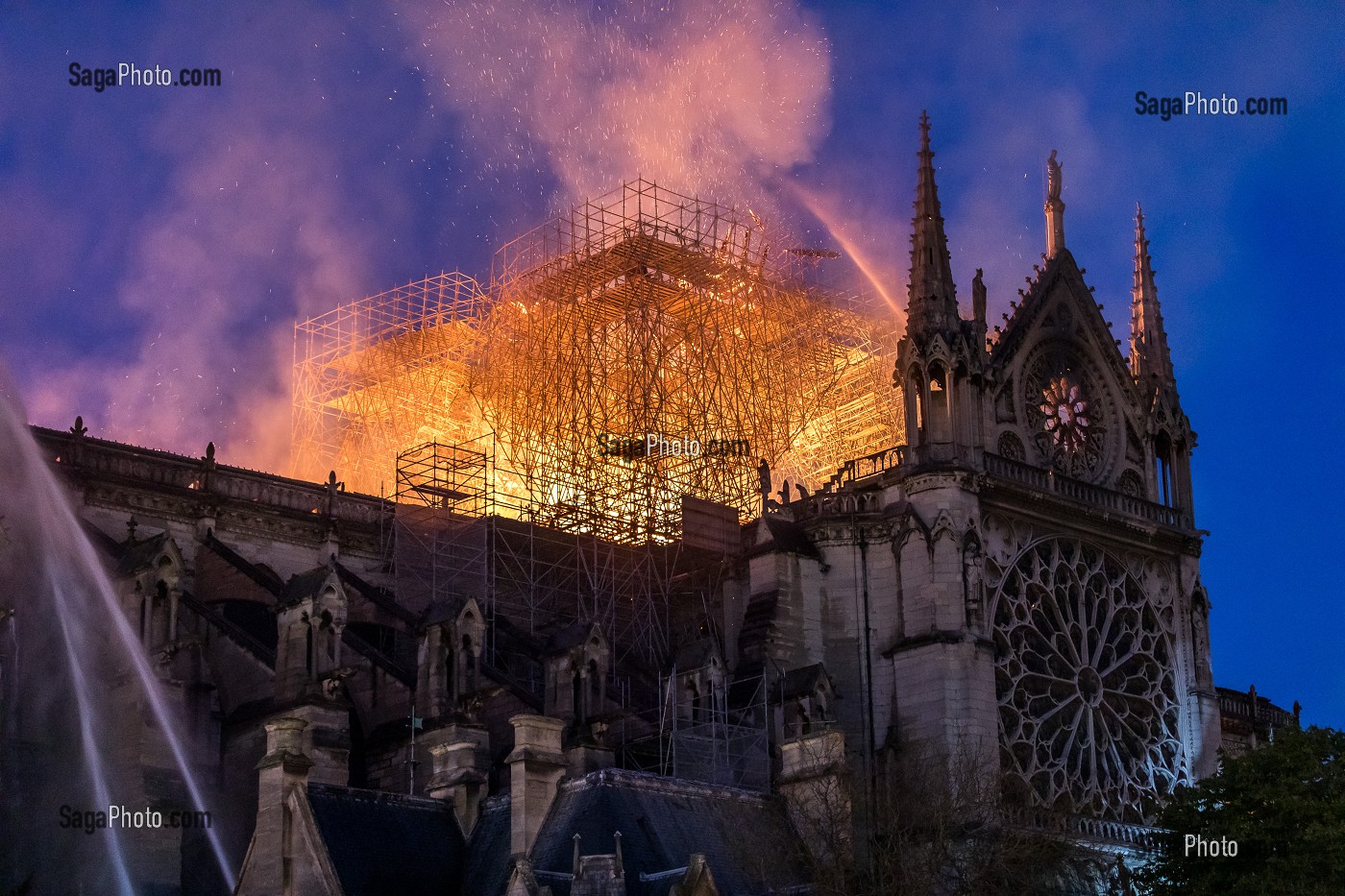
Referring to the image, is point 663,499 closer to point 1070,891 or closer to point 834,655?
point 834,655

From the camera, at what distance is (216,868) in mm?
40250

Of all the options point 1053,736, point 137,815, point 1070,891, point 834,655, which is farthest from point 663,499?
Answer: point 137,815

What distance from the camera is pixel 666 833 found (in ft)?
117

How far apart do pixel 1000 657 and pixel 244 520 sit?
1729 centimetres

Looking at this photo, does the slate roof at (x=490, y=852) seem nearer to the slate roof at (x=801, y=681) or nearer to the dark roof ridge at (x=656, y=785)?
the dark roof ridge at (x=656, y=785)

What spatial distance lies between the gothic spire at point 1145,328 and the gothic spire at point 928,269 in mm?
→ 7696

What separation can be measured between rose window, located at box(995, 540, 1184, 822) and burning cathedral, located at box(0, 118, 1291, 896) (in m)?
0.10

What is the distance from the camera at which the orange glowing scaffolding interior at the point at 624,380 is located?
187 ft

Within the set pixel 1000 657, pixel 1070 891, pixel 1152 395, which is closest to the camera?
pixel 1070 891

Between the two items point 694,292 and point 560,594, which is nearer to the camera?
point 560,594

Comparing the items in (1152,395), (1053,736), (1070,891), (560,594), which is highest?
(1152,395)

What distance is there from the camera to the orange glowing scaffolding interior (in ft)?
187

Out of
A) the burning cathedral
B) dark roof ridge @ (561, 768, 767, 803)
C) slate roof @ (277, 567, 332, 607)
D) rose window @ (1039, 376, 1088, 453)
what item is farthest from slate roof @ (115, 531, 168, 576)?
rose window @ (1039, 376, 1088, 453)

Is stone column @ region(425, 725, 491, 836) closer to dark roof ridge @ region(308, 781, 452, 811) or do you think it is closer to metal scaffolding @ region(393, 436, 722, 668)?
dark roof ridge @ region(308, 781, 452, 811)
